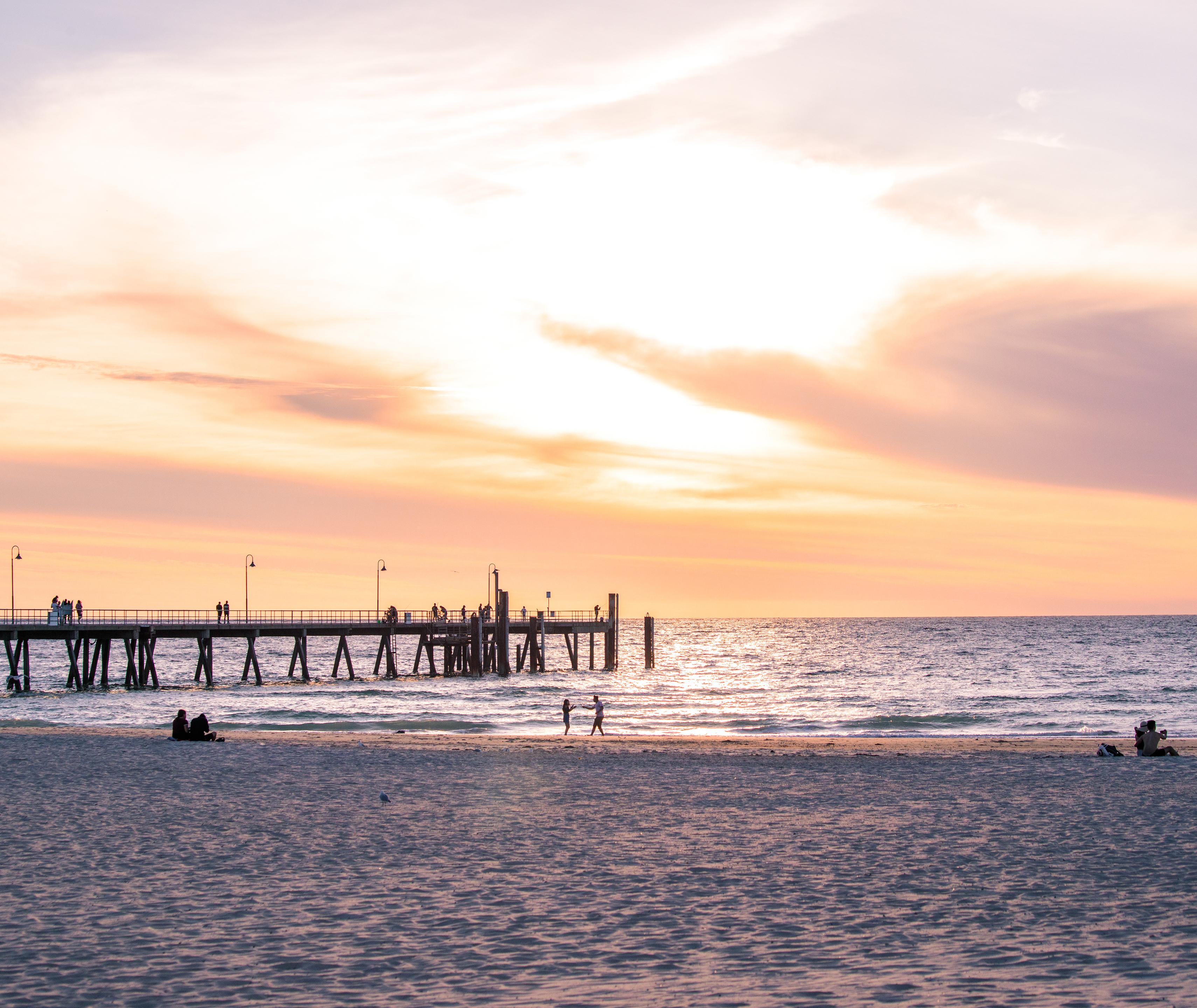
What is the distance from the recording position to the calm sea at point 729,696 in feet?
139

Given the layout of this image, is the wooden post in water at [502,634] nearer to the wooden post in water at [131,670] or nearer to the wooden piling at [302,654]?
the wooden piling at [302,654]

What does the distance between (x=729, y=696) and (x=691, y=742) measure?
30.8 m

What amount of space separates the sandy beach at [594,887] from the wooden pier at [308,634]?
40568mm

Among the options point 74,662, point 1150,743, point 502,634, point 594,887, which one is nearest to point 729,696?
point 502,634

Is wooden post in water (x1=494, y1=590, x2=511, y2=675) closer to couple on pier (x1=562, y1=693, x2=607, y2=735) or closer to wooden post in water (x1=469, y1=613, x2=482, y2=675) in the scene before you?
wooden post in water (x1=469, y1=613, x2=482, y2=675)

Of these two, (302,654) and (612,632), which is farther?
(612,632)

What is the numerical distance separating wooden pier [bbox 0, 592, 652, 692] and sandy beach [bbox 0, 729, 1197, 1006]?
40568mm

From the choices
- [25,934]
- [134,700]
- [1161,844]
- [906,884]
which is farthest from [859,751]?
[134,700]

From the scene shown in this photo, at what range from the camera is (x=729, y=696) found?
206ft

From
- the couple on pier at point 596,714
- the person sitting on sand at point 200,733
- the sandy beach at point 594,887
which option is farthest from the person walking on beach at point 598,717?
the sandy beach at point 594,887

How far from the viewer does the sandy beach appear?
27.0 ft

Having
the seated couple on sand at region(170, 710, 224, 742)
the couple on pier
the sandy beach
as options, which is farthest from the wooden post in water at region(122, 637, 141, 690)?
the sandy beach

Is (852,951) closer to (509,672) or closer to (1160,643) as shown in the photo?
(509,672)

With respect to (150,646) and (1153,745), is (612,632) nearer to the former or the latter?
(150,646)
